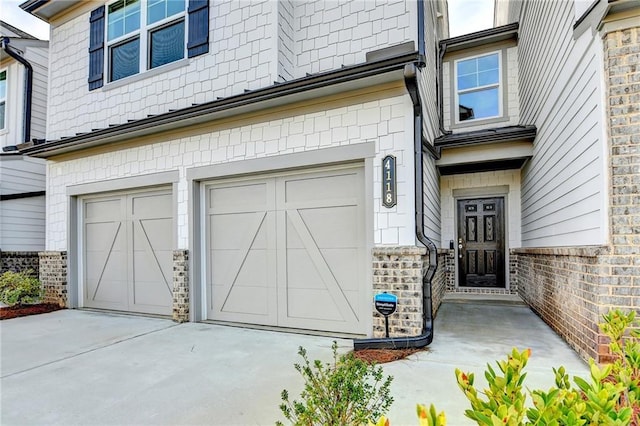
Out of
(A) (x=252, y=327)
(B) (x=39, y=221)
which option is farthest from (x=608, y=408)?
(B) (x=39, y=221)

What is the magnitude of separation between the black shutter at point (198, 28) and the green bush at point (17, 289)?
5.55 m

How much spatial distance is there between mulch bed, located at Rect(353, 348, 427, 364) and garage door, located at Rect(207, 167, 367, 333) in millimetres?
695

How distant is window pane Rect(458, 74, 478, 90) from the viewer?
8.40 m

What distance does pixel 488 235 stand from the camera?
8.10 metres

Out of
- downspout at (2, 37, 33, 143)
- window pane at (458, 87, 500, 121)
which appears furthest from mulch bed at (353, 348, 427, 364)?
downspout at (2, 37, 33, 143)

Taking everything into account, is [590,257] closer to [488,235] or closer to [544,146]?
[544,146]

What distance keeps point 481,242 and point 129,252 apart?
737cm

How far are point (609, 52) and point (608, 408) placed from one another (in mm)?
3388

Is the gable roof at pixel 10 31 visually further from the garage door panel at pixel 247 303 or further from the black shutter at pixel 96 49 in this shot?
the garage door panel at pixel 247 303

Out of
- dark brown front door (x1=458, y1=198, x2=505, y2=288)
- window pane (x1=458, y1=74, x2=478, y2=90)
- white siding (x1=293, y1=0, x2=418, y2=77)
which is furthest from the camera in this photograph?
window pane (x1=458, y1=74, x2=478, y2=90)

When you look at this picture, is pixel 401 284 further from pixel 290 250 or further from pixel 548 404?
pixel 548 404

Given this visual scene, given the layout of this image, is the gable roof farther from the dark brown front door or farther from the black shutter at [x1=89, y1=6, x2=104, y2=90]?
the dark brown front door

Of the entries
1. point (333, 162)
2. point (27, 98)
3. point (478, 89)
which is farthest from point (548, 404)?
point (27, 98)

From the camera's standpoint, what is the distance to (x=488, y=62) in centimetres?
830
